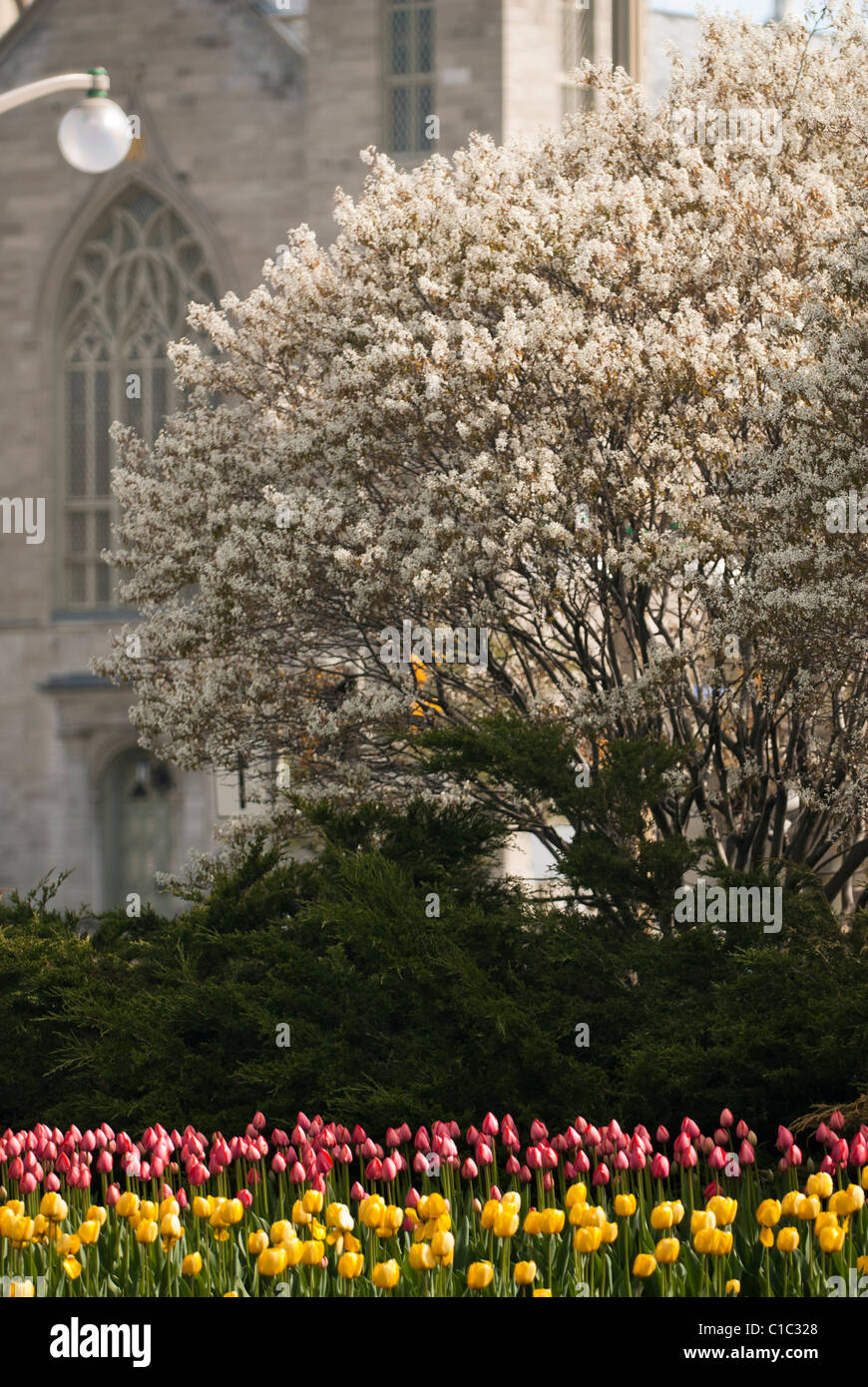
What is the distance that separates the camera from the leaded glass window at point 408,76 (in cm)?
2497

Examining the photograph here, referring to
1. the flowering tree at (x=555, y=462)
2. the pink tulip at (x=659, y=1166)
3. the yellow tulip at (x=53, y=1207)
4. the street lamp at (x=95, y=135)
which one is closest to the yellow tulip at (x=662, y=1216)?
the pink tulip at (x=659, y=1166)

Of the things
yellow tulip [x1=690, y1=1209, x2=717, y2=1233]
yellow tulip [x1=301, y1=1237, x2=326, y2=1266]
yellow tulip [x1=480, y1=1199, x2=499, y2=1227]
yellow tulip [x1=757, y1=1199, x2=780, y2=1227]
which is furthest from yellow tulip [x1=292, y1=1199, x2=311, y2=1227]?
yellow tulip [x1=757, y1=1199, x2=780, y2=1227]

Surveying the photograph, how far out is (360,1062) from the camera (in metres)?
8.04

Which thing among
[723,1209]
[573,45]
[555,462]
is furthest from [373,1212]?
[573,45]

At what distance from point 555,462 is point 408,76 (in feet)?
51.1

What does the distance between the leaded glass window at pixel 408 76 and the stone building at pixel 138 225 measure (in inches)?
1.2

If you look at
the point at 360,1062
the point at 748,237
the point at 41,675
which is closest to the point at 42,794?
the point at 41,675

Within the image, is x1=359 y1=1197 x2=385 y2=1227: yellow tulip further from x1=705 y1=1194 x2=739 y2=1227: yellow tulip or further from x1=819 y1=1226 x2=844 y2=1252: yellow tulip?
x1=819 y1=1226 x2=844 y2=1252: yellow tulip

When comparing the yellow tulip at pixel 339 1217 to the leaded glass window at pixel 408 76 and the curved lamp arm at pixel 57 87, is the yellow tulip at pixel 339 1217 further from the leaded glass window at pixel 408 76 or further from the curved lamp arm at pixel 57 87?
the leaded glass window at pixel 408 76

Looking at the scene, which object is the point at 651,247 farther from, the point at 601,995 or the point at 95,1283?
the point at 95,1283

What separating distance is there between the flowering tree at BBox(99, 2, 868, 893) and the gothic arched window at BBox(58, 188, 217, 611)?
13.3m

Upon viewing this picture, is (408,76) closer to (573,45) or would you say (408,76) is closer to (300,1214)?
(573,45)

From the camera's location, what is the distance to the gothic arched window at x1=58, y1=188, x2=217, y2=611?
26953 millimetres
